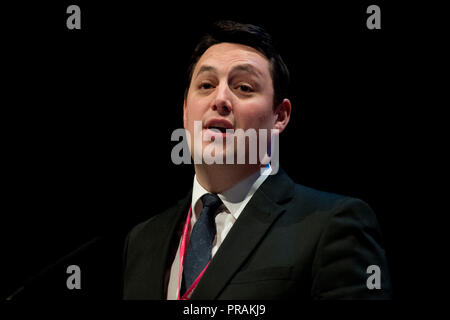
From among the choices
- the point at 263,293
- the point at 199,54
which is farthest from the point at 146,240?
the point at 199,54

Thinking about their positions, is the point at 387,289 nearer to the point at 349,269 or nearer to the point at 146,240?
the point at 349,269

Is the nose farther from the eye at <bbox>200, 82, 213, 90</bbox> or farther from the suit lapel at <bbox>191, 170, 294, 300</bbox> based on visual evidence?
the suit lapel at <bbox>191, 170, 294, 300</bbox>

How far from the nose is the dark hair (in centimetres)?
25

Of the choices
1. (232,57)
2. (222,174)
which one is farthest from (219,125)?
(232,57)

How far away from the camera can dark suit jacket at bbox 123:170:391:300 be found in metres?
1.50

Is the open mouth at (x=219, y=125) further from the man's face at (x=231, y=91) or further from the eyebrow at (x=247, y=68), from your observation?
the eyebrow at (x=247, y=68)

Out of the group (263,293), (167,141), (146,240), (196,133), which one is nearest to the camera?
(263,293)

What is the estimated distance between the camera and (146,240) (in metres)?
1.94

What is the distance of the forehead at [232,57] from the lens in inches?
71.2

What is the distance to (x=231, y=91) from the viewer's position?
70.1 inches

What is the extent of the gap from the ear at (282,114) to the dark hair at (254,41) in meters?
0.02

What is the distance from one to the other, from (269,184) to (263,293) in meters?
0.47

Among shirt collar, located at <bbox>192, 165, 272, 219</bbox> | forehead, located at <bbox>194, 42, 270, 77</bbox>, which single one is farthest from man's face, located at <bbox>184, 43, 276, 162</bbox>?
shirt collar, located at <bbox>192, 165, 272, 219</bbox>

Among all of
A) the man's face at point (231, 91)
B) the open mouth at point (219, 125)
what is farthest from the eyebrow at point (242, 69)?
the open mouth at point (219, 125)
